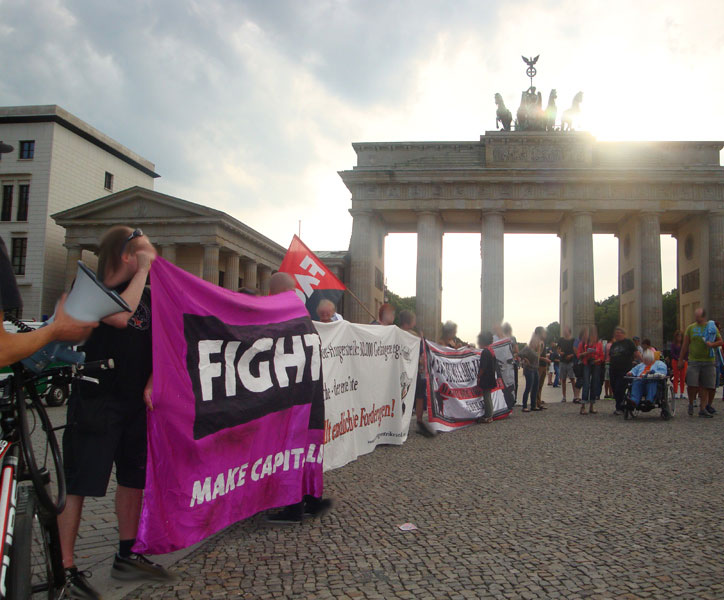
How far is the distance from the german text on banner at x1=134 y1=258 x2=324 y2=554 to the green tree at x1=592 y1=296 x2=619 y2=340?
85682 mm

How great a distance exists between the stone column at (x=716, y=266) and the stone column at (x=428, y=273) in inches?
674

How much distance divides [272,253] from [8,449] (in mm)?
52048

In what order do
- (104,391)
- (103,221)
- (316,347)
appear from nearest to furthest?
(104,391) < (316,347) < (103,221)

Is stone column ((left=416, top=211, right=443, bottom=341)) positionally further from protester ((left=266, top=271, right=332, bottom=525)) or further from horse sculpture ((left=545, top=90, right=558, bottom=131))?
protester ((left=266, top=271, right=332, bottom=525))

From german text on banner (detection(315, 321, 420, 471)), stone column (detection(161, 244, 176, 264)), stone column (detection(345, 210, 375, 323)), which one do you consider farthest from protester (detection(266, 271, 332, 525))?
stone column (detection(161, 244, 176, 264))

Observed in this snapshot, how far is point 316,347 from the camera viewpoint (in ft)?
16.5

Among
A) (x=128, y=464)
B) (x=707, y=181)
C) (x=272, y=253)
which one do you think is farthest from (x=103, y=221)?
(x=128, y=464)

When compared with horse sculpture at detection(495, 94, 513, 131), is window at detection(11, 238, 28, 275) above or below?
below

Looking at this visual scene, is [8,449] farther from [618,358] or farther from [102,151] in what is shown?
[102,151]

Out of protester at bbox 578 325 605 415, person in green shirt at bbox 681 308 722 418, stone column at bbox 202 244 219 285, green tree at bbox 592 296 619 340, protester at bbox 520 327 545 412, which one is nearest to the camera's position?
person in green shirt at bbox 681 308 722 418

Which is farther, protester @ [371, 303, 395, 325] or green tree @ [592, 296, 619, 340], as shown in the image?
green tree @ [592, 296, 619, 340]

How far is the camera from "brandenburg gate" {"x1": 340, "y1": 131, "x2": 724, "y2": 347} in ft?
133

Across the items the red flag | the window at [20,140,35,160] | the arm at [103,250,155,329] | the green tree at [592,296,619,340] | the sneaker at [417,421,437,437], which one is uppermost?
the window at [20,140,35,160]

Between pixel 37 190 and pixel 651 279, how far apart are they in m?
42.6
